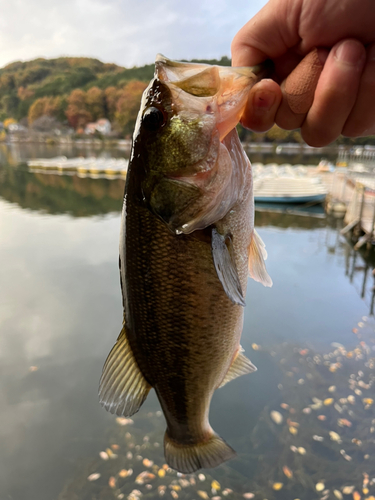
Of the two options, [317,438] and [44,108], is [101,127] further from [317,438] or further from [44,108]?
[317,438]

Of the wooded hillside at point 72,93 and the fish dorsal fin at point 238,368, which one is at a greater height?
the wooded hillside at point 72,93

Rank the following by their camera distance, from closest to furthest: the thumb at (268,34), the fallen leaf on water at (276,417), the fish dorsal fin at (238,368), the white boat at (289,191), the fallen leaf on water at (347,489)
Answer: the thumb at (268,34) < the fish dorsal fin at (238,368) < the fallen leaf on water at (347,489) < the fallen leaf on water at (276,417) < the white boat at (289,191)

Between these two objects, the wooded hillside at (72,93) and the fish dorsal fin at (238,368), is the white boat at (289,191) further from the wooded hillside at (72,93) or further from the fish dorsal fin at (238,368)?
the wooded hillside at (72,93)

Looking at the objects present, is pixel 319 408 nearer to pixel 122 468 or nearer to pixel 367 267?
pixel 122 468

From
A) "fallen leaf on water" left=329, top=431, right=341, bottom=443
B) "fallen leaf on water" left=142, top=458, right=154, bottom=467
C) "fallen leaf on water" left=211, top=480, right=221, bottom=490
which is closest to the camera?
"fallen leaf on water" left=211, top=480, right=221, bottom=490

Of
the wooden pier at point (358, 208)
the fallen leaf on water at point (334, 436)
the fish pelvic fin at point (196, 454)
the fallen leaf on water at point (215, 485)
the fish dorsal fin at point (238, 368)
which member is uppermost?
the fish dorsal fin at point (238, 368)

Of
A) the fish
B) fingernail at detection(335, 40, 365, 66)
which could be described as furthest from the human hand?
the fish

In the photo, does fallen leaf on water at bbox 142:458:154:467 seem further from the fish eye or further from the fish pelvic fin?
the fish eye

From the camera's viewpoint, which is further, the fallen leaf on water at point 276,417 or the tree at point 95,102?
the tree at point 95,102

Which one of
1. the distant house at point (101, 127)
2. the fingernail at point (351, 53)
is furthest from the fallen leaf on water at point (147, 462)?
the distant house at point (101, 127)
